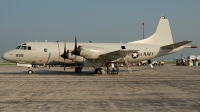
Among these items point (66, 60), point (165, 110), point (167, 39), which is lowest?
point (165, 110)

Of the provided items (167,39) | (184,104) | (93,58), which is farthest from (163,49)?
(184,104)

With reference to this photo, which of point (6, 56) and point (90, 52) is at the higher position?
point (90, 52)

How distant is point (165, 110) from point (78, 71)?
24952 mm

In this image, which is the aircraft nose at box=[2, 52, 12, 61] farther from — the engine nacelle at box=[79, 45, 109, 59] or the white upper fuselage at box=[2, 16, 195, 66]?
the engine nacelle at box=[79, 45, 109, 59]

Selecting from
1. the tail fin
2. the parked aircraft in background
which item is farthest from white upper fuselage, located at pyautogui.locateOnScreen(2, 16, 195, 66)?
the tail fin

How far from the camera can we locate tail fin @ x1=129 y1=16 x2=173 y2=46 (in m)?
36.5

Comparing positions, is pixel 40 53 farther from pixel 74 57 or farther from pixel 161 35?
pixel 161 35

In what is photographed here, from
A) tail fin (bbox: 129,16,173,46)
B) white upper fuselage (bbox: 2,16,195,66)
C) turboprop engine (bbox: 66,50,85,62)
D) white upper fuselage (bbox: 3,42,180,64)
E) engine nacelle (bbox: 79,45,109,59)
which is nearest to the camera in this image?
engine nacelle (bbox: 79,45,109,59)

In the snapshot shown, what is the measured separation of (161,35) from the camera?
120ft

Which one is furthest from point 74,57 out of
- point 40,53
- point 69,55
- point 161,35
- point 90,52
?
point 161,35

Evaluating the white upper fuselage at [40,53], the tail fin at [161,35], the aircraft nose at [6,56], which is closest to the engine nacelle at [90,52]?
the white upper fuselage at [40,53]

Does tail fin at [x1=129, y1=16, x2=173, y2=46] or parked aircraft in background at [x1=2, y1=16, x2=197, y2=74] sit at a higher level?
tail fin at [x1=129, y1=16, x2=173, y2=46]

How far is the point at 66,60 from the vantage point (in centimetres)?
3061

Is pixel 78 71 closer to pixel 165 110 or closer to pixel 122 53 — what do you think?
pixel 122 53
